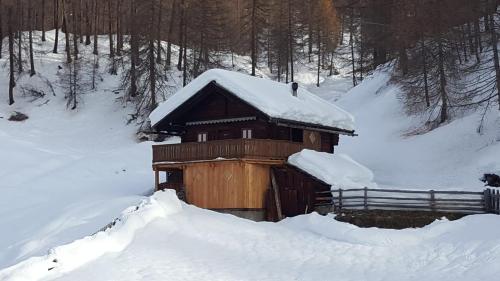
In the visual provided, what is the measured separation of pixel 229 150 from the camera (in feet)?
84.5

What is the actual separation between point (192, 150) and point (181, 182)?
11.5ft

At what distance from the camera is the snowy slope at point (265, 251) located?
15.6 meters

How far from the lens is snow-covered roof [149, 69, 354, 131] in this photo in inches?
1059

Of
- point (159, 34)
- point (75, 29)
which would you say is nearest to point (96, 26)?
point (75, 29)

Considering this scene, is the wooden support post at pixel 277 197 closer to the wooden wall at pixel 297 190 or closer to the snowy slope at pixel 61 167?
the wooden wall at pixel 297 190

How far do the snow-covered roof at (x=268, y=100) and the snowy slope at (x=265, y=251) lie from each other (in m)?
5.91

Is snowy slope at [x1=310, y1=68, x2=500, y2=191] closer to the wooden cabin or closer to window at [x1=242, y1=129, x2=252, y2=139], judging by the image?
the wooden cabin

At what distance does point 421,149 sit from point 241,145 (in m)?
15.9

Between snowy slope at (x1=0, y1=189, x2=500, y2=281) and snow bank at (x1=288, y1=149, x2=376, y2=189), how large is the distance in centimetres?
274

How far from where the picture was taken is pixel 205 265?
668 inches

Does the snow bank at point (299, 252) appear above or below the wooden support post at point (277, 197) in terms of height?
below

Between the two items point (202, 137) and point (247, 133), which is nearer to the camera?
point (247, 133)

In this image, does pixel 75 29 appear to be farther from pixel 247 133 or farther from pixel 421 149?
pixel 421 149

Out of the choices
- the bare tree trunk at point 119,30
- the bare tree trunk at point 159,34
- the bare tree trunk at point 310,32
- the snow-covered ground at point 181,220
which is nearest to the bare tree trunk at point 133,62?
the snow-covered ground at point 181,220
